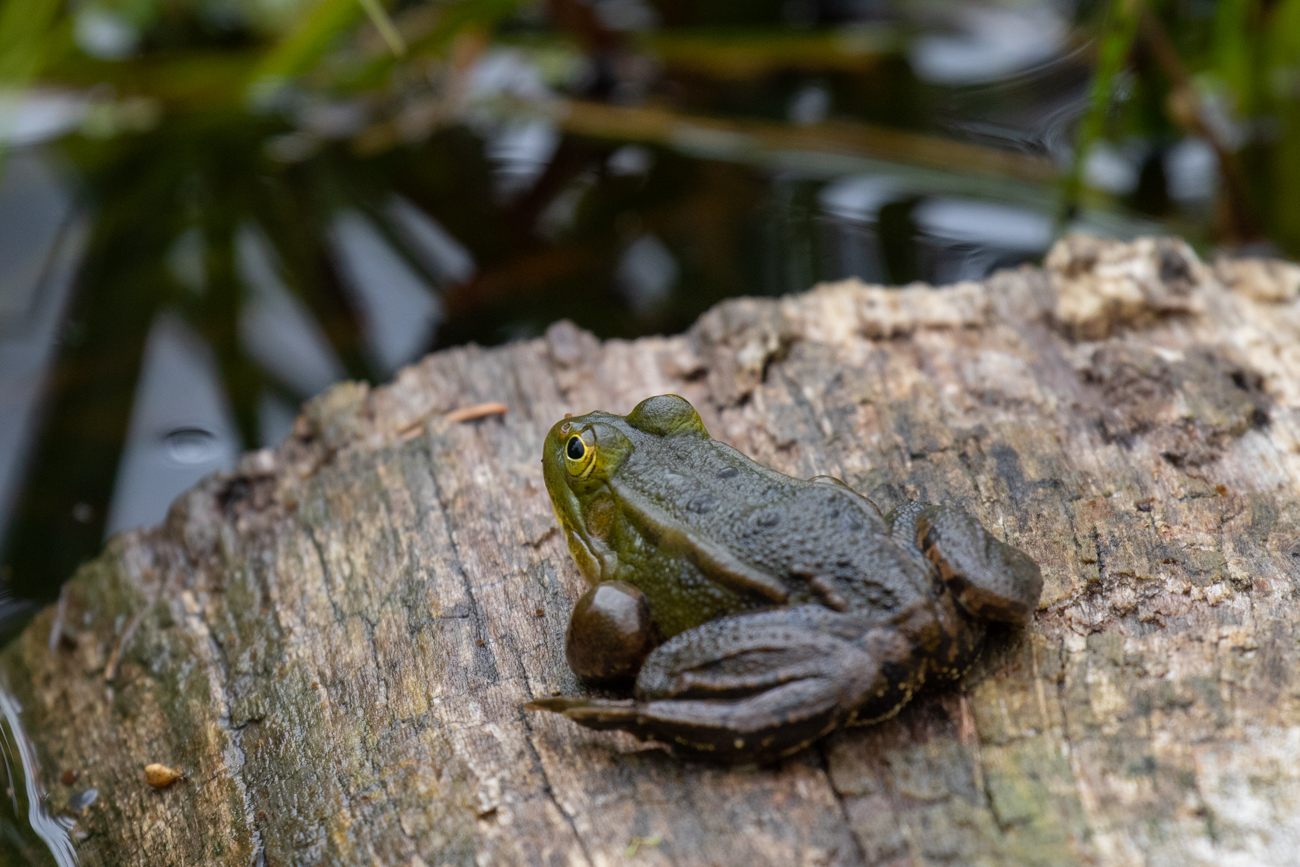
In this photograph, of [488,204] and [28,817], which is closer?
[28,817]

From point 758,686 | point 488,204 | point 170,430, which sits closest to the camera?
point 758,686

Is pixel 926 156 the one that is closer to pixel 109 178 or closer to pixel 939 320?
pixel 939 320

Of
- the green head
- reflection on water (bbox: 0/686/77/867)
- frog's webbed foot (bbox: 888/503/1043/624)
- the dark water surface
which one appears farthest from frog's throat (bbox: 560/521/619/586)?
the dark water surface

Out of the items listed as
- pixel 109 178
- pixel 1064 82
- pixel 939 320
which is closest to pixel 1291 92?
pixel 1064 82

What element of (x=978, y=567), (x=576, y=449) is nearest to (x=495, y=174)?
(x=576, y=449)

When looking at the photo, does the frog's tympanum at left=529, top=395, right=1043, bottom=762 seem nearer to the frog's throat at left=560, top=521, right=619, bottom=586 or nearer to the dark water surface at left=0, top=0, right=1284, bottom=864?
the frog's throat at left=560, top=521, right=619, bottom=586

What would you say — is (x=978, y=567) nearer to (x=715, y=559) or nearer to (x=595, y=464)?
(x=715, y=559)

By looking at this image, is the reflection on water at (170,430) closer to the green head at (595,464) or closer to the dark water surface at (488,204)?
the dark water surface at (488,204)

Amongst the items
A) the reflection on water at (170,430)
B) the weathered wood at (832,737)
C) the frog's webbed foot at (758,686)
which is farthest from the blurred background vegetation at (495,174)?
the frog's webbed foot at (758,686)

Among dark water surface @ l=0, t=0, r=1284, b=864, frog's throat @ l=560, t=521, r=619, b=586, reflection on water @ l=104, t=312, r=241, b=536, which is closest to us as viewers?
frog's throat @ l=560, t=521, r=619, b=586
